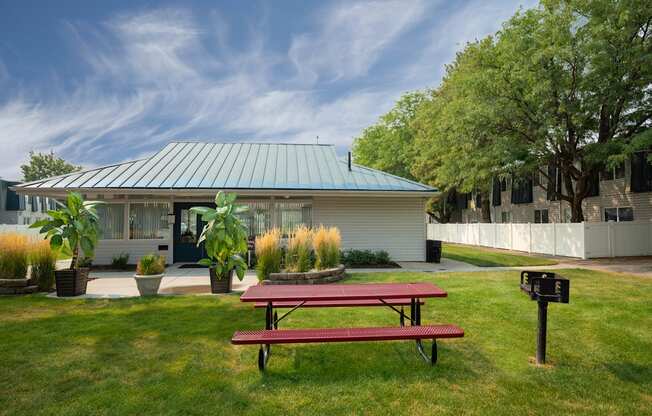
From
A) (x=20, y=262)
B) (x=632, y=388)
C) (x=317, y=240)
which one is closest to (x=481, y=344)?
(x=632, y=388)

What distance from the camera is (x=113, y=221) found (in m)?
13.5

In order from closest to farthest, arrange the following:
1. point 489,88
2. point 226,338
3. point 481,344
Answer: point 481,344 → point 226,338 → point 489,88

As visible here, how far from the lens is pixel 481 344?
4.68m

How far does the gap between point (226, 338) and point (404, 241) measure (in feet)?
33.9

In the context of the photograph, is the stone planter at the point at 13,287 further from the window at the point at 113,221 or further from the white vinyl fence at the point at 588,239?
the white vinyl fence at the point at 588,239

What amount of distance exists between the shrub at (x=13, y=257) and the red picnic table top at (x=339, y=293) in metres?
6.79

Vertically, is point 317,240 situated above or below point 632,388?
above

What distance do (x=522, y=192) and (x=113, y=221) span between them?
990 inches

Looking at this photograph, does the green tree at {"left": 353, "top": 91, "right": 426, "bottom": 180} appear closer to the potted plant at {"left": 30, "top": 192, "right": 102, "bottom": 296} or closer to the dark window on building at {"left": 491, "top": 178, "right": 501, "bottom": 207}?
the dark window on building at {"left": 491, "top": 178, "right": 501, "bottom": 207}

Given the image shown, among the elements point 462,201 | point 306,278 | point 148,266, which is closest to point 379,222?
point 306,278

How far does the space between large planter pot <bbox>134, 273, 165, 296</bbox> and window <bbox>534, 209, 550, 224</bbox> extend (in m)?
25.1

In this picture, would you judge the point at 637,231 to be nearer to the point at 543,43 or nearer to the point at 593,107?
the point at 593,107

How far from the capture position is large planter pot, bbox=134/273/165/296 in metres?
7.82

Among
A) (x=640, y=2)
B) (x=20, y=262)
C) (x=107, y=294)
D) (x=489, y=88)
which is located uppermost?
(x=640, y=2)
